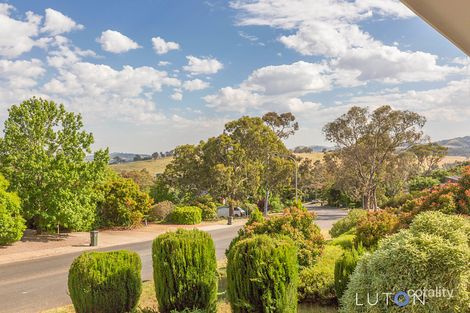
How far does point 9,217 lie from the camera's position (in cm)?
1612

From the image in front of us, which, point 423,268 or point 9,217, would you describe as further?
point 9,217

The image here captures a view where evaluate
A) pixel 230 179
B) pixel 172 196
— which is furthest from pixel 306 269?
pixel 172 196

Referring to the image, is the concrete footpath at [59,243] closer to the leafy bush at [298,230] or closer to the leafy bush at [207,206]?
the leafy bush at [207,206]

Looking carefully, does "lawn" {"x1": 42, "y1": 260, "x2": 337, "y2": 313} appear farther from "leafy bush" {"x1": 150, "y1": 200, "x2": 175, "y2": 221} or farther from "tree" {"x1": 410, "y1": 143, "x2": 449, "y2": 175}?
"tree" {"x1": 410, "y1": 143, "x2": 449, "y2": 175}

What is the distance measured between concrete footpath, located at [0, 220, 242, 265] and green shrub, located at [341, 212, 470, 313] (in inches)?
551

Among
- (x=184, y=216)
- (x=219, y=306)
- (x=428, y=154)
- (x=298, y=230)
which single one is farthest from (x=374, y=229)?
(x=428, y=154)

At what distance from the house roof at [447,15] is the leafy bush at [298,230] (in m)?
7.66

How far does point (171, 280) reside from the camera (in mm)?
6277

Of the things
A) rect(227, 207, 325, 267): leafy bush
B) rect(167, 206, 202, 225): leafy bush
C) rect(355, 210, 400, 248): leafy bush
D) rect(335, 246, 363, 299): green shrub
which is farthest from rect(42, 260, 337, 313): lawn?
rect(167, 206, 202, 225): leafy bush

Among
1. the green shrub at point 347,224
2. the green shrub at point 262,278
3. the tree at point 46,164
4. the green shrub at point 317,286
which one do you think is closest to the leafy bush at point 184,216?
the tree at point 46,164

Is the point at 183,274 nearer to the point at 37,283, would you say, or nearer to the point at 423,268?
the point at 423,268

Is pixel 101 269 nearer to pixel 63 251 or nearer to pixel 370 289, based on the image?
pixel 370 289

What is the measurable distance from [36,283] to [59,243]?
7414 mm

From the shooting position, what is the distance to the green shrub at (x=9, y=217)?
16.0 m
